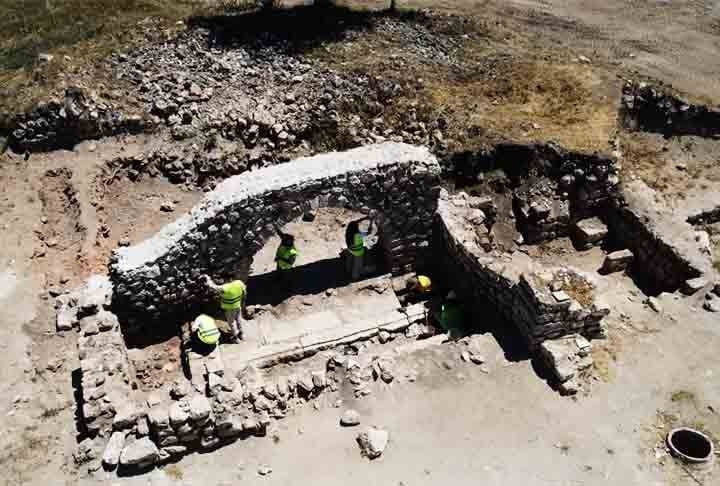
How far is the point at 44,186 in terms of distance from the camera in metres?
17.5

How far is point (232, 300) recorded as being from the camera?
13266 millimetres

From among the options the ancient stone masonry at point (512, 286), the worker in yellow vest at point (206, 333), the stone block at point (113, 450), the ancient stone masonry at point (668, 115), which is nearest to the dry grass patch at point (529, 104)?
the ancient stone masonry at point (668, 115)

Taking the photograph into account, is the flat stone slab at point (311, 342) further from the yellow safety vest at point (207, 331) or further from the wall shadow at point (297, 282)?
the wall shadow at point (297, 282)

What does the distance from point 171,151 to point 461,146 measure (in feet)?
26.5

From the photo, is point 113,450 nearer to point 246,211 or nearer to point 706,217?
point 246,211

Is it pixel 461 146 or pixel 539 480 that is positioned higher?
pixel 461 146

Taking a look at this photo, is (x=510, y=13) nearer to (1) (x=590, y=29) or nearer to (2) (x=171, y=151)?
(1) (x=590, y=29)

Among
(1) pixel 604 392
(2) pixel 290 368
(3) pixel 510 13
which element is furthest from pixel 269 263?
(3) pixel 510 13

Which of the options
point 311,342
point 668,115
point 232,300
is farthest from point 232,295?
point 668,115

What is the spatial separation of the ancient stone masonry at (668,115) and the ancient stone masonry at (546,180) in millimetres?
4189

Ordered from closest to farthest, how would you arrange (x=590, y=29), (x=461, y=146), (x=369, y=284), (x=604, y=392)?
(x=604, y=392)
(x=369, y=284)
(x=461, y=146)
(x=590, y=29)

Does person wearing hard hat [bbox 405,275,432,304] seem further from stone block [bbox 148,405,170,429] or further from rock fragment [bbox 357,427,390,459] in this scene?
stone block [bbox 148,405,170,429]

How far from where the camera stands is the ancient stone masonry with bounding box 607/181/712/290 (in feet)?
49.6

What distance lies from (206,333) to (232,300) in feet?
2.67
